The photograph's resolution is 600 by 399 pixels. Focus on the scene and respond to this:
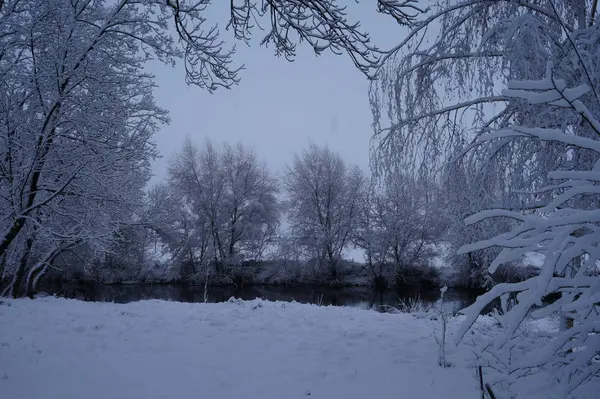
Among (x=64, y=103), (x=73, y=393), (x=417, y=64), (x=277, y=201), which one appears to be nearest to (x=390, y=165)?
(x=417, y=64)

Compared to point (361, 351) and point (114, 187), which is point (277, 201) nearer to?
point (114, 187)

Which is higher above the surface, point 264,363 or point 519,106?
point 519,106

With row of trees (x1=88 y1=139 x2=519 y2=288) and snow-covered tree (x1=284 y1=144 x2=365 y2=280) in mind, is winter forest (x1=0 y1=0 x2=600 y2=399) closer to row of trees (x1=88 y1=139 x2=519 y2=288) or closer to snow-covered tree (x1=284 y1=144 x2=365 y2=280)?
row of trees (x1=88 y1=139 x2=519 y2=288)

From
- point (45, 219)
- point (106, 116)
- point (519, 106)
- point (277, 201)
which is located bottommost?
point (45, 219)

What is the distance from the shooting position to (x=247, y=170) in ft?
84.3

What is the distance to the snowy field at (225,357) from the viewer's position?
11.1 feet

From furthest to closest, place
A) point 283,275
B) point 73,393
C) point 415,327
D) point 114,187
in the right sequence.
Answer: point 283,275, point 114,187, point 415,327, point 73,393

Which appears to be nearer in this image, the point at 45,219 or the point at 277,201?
the point at 45,219

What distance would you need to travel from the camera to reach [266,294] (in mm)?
17500

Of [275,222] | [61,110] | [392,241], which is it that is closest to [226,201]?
[275,222]

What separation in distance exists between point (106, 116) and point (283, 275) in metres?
17.1

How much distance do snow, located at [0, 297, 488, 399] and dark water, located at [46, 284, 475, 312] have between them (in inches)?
335

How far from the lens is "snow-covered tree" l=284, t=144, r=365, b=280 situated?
74.9 ft

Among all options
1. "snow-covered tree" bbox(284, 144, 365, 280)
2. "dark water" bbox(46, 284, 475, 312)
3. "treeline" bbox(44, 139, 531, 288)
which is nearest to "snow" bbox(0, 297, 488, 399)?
"dark water" bbox(46, 284, 475, 312)
